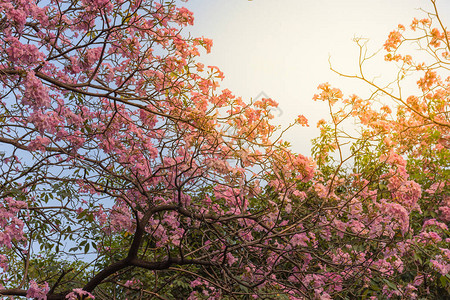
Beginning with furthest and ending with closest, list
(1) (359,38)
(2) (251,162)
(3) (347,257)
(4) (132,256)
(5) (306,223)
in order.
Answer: (1) (359,38)
(3) (347,257)
(5) (306,223)
(4) (132,256)
(2) (251,162)

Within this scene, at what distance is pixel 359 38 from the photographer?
575 centimetres

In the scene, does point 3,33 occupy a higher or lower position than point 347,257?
higher

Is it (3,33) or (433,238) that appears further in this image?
(433,238)

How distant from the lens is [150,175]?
15.3ft

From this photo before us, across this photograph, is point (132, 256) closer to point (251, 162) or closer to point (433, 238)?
point (251, 162)

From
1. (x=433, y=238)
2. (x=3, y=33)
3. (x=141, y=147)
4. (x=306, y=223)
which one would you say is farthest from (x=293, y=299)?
(x=3, y=33)

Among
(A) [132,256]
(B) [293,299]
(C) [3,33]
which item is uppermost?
(C) [3,33]

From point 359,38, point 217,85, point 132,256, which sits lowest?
point 132,256

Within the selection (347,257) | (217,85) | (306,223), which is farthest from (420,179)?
(217,85)

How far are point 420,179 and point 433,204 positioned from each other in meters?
0.40

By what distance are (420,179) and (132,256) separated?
171 inches

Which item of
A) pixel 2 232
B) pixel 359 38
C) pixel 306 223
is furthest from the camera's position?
pixel 359 38

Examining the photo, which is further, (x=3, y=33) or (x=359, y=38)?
(x=359, y=38)

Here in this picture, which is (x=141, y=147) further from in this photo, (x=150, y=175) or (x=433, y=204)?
(x=433, y=204)
